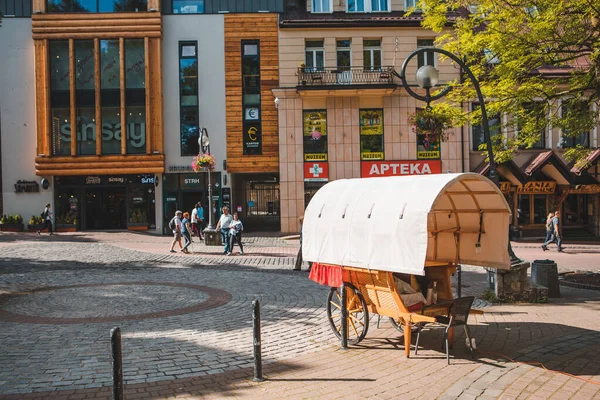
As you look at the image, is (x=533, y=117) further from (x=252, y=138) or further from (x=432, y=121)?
(x=252, y=138)

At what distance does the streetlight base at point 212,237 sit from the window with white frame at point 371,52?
1402cm

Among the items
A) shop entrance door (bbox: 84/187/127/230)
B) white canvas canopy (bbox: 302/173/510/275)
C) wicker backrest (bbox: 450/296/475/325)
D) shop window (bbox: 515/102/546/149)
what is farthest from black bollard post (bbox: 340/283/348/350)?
shop entrance door (bbox: 84/187/127/230)

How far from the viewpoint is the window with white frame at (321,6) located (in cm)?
3134

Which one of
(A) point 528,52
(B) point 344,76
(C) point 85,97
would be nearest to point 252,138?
(B) point 344,76

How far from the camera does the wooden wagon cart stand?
708 centimetres

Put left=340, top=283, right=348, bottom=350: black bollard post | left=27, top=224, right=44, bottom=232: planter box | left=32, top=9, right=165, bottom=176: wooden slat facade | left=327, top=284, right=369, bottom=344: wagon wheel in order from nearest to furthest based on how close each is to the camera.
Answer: left=340, top=283, right=348, bottom=350: black bollard post < left=327, top=284, right=369, bottom=344: wagon wheel < left=27, top=224, right=44, bottom=232: planter box < left=32, top=9, right=165, bottom=176: wooden slat facade

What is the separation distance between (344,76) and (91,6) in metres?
15.2

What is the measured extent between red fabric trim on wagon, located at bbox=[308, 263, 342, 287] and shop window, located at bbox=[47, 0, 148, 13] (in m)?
26.6

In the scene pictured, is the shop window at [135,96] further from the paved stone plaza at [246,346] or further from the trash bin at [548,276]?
the trash bin at [548,276]

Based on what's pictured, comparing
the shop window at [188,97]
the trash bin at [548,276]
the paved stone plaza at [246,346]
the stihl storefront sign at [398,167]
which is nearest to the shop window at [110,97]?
the shop window at [188,97]

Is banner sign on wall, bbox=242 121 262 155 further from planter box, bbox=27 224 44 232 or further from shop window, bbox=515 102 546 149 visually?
shop window, bbox=515 102 546 149

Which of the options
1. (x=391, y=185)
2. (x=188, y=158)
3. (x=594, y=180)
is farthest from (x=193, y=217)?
(x=594, y=180)

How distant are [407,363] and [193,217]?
20497 millimetres

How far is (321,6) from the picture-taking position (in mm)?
31359
